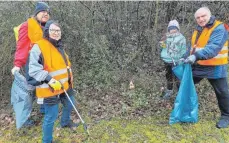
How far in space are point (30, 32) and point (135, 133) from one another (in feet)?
7.68

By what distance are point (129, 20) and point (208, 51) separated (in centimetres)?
249

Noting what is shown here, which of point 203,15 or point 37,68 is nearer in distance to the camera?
point 37,68

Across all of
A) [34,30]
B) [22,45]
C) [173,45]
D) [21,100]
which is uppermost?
[34,30]

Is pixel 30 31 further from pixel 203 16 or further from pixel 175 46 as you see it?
pixel 203 16

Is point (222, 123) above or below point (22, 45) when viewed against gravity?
below

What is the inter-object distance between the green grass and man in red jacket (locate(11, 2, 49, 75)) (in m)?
1.27

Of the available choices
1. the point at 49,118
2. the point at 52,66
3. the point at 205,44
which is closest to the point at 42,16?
the point at 52,66

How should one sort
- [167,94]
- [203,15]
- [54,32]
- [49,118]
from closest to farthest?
[54,32], [49,118], [203,15], [167,94]

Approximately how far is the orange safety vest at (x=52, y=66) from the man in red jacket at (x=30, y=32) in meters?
0.51

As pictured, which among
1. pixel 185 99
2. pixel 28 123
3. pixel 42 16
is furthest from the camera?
pixel 28 123

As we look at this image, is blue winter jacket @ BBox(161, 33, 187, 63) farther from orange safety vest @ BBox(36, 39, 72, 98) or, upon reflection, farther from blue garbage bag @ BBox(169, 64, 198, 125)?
orange safety vest @ BBox(36, 39, 72, 98)

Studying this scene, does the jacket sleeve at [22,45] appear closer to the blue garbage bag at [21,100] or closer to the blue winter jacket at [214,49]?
the blue garbage bag at [21,100]

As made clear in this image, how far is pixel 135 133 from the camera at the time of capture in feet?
15.9

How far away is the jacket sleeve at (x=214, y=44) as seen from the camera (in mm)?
4352
